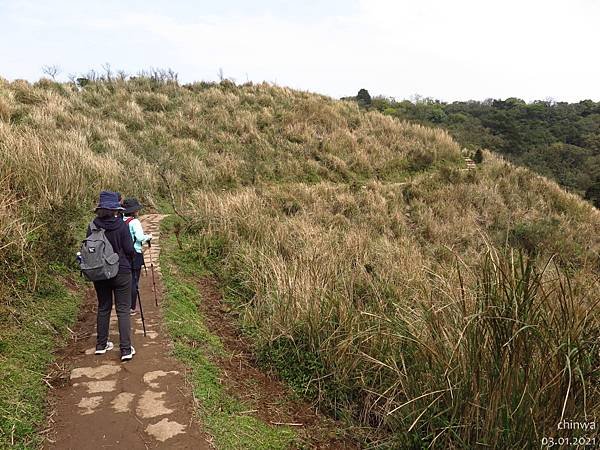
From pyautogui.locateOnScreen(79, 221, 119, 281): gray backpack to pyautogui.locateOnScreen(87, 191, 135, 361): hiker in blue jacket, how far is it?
0.16 meters

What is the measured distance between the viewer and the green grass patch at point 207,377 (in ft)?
9.98

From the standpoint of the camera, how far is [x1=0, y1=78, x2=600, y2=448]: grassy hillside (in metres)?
2.41

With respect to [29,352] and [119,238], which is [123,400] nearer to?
[29,352]

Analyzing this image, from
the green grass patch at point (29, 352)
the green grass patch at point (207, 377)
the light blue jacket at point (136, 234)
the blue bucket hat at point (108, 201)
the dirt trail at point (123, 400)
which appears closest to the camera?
the green grass patch at point (29, 352)

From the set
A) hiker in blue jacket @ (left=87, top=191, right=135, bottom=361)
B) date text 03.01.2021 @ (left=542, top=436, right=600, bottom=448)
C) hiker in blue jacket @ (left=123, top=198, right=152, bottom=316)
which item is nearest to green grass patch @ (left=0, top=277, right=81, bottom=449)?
hiker in blue jacket @ (left=87, top=191, right=135, bottom=361)

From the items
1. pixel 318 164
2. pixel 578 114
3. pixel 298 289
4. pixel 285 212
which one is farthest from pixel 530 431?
pixel 578 114

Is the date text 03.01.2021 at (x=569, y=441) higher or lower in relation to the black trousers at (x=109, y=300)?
lower

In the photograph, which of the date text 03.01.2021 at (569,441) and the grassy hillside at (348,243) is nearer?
the date text 03.01.2021 at (569,441)

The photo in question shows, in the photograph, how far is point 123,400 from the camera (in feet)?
10.6

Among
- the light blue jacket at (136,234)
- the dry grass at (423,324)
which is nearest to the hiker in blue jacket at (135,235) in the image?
the light blue jacket at (136,234)

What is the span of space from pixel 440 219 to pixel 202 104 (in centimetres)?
1187

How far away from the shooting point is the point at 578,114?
58688 mm

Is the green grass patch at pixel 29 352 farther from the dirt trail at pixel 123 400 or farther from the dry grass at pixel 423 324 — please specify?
the dry grass at pixel 423 324

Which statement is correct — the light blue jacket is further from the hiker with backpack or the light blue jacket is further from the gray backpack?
the gray backpack
